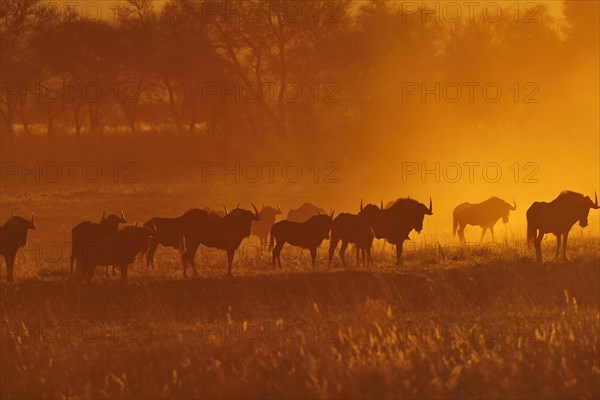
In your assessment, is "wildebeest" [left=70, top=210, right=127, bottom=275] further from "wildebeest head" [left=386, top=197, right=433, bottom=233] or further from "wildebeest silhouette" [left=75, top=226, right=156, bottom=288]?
"wildebeest head" [left=386, top=197, right=433, bottom=233]

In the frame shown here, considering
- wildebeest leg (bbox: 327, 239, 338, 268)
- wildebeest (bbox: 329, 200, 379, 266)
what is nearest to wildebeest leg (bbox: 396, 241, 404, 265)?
wildebeest (bbox: 329, 200, 379, 266)

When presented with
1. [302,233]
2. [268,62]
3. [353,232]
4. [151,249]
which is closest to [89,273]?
[151,249]

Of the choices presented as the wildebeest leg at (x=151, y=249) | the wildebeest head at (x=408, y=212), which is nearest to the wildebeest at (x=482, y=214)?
the wildebeest head at (x=408, y=212)

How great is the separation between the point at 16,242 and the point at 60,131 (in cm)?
3911

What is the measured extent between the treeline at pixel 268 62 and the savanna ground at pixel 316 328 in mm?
31587

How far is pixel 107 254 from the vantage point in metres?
19.9

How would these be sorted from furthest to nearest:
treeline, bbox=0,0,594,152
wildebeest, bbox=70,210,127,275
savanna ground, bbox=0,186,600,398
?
treeline, bbox=0,0,594,152, wildebeest, bbox=70,210,127,275, savanna ground, bbox=0,186,600,398

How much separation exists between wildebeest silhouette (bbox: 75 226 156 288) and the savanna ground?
0.36 metres

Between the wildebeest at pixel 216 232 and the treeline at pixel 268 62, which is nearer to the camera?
the wildebeest at pixel 216 232

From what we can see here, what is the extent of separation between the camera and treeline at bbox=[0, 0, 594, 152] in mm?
56125

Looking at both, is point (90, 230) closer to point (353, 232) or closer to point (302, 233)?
point (302, 233)

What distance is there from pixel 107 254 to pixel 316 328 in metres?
5.79

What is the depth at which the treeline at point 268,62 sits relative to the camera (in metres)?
56.1

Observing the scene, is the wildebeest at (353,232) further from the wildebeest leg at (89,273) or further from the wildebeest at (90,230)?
the wildebeest leg at (89,273)
